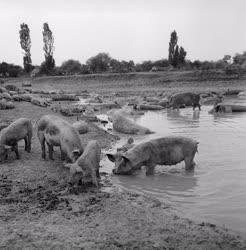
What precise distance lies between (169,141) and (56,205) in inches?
132

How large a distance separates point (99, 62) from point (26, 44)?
1063cm

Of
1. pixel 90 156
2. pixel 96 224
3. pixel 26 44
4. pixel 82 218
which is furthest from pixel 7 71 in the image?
pixel 96 224

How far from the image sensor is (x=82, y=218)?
625 centimetres

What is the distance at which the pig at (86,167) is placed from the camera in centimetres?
777

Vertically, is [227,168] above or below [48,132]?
below

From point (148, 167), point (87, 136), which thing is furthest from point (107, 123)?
point (148, 167)

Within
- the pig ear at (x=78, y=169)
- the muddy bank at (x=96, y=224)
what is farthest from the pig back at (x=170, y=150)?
the pig ear at (x=78, y=169)

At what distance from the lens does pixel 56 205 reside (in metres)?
6.79

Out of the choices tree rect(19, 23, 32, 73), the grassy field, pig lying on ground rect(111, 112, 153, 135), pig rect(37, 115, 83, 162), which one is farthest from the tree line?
pig rect(37, 115, 83, 162)

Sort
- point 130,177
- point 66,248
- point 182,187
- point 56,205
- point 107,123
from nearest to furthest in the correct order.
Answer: point 66,248, point 56,205, point 182,187, point 130,177, point 107,123

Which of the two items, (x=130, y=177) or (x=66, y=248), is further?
(x=130, y=177)

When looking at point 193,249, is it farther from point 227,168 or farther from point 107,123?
point 107,123

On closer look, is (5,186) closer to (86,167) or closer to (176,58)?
(86,167)

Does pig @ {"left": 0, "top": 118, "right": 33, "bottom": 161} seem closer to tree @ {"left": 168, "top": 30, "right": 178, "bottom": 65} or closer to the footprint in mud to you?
the footprint in mud
